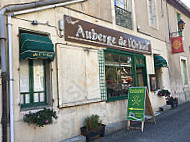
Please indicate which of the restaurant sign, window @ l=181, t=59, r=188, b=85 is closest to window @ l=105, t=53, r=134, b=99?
the restaurant sign

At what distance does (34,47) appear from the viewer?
4.19 metres

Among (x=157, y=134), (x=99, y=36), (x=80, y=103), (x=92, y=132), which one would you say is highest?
(x=99, y=36)

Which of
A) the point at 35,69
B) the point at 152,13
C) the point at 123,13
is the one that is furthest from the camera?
the point at 152,13

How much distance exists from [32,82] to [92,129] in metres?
2.14

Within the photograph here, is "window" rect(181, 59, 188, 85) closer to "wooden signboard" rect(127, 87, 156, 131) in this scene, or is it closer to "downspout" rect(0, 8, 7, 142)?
"wooden signboard" rect(127, 87, 156, 131)

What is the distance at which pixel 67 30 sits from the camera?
17.2 ft

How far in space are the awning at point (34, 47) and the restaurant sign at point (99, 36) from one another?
34.8 inches

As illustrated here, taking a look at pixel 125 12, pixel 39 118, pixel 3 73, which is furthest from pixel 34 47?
pixel 125 12

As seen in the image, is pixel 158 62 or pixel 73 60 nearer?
pixel 73 60

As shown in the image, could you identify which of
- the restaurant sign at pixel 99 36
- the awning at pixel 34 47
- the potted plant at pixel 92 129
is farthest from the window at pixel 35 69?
the potted plant at pixel 92 129

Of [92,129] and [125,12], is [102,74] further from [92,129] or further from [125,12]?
[125,12]

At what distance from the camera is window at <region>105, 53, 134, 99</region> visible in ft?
21.8

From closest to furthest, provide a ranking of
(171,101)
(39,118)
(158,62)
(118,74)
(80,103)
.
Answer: (39,118) < (80,103) < (118,74) < (158,62) < (171,101)

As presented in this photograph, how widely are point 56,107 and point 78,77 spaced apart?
1151mm
